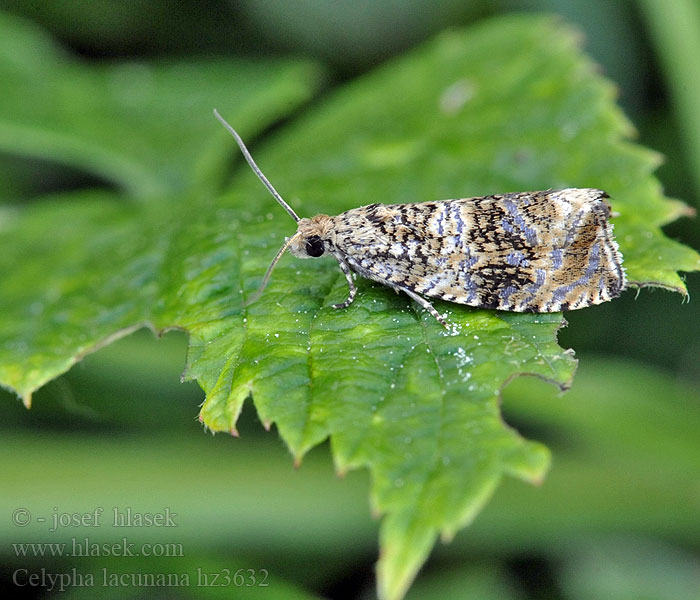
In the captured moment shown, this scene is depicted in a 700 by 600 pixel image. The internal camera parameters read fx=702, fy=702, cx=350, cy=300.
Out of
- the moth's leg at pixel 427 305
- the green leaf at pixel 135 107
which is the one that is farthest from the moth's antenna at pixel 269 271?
the green leaf at pixel 135 107

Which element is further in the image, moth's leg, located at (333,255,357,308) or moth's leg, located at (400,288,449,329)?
moth's leg, located at (333,255,357,308)

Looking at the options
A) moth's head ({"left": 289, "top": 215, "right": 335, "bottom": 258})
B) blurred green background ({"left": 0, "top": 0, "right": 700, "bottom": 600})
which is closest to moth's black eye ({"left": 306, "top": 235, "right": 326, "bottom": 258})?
moth's head ({"left": 289, "top": 215, "right": 335, "bottom": 258})

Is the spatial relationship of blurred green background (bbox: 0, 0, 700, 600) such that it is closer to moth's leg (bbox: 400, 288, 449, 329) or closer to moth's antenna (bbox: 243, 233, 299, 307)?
moth's antenna (bbox: 243, 233, 299, 307)

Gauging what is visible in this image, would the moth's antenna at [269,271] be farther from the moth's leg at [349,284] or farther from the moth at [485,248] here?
the moth's leg at [349,284]

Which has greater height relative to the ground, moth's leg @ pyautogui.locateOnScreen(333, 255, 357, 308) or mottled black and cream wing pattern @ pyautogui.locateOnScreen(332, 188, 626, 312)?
mottled black and cream wing pattern @ pyautogui.locateOnScreen(332, 188, 626, 312)

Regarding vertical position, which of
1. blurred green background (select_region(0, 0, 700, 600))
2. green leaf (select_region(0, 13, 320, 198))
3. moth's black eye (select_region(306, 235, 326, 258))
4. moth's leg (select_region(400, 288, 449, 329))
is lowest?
blurred green background (select_region(0, 0, 700, 600))

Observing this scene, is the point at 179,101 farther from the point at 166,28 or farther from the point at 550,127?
the point at 550,127

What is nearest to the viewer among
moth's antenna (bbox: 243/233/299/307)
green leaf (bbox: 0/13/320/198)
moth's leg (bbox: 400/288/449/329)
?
moth's leg (bbox: 400/288/449/329)

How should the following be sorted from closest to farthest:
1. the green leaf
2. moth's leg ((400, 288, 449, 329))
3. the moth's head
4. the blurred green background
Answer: moth's leg ((400, 288, 449, 329)) → the moth's head → the blurred green background → the green leaf

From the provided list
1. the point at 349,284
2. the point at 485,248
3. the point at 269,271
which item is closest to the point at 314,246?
the point at 349,284
